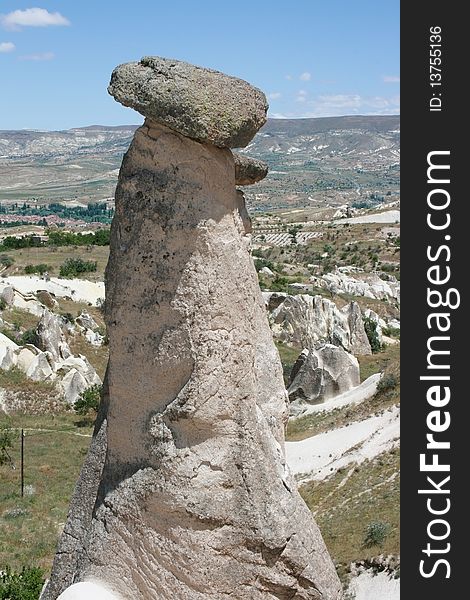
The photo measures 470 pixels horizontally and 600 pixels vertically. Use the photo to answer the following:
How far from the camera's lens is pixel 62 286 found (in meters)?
38.0

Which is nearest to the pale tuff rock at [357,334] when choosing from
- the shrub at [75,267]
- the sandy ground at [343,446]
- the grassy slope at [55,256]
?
the sandy ground at [343,446]

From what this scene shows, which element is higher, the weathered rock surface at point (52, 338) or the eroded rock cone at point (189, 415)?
the eroded rock cone at point (189, 415)

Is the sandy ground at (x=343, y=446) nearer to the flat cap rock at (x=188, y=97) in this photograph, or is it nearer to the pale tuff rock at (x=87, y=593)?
the pale tuff rock at (x=87, y=593)

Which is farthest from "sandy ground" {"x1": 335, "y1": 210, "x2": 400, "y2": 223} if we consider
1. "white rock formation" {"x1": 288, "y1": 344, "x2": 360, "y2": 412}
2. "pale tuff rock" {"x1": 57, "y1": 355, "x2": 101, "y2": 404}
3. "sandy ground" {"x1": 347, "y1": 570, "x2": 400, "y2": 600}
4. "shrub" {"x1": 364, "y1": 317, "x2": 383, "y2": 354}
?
"sandy ground" {"x1": 347, "y1": 570, "x2": 400, "y2": 600}

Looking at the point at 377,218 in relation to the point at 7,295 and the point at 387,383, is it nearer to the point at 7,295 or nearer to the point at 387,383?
the point at 7,295

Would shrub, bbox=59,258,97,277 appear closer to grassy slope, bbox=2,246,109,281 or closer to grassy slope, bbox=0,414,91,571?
grassy slope, bbox=2,246,109,281

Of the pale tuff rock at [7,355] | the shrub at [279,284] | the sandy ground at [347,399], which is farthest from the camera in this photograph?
the shrub at [279,284]

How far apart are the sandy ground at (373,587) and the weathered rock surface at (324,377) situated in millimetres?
13790

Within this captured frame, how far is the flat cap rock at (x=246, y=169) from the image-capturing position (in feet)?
16.6

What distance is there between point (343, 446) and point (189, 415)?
1488 centimetres

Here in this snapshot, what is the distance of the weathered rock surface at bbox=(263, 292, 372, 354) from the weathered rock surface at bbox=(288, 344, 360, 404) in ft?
31.4

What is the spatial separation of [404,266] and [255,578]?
2907mm

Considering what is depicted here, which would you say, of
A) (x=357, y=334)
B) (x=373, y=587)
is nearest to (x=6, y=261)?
(x=357, y=334)

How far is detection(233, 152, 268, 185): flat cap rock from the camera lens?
5059mm
